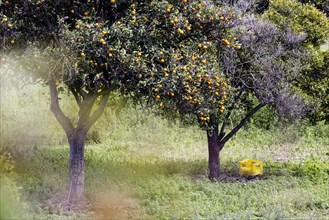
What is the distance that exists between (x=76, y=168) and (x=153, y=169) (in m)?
3.31

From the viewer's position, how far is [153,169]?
1177 cm

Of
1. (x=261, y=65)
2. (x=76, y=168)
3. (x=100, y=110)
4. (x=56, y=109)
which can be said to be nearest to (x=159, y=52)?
(x=100, y=110)

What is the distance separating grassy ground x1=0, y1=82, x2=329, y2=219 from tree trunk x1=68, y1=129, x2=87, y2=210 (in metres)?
0.34

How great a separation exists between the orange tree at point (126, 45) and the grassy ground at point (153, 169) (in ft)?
5.89

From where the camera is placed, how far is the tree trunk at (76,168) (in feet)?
28.5

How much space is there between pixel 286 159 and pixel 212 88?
7.32 metres

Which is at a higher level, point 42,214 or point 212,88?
point 212,88

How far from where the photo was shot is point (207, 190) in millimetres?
9141

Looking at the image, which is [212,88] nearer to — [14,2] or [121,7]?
[121,7]

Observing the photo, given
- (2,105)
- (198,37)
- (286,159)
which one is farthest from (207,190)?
(2,105)

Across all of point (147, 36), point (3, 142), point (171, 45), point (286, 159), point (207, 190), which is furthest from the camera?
point (286, 159)

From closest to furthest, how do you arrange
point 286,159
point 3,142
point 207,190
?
point 207,190 → point 3,142 → point 286,159

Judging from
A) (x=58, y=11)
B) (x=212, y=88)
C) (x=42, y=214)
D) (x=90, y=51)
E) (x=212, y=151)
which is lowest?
(x=42, y=214)

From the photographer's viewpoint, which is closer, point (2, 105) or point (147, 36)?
point (147, 36)
